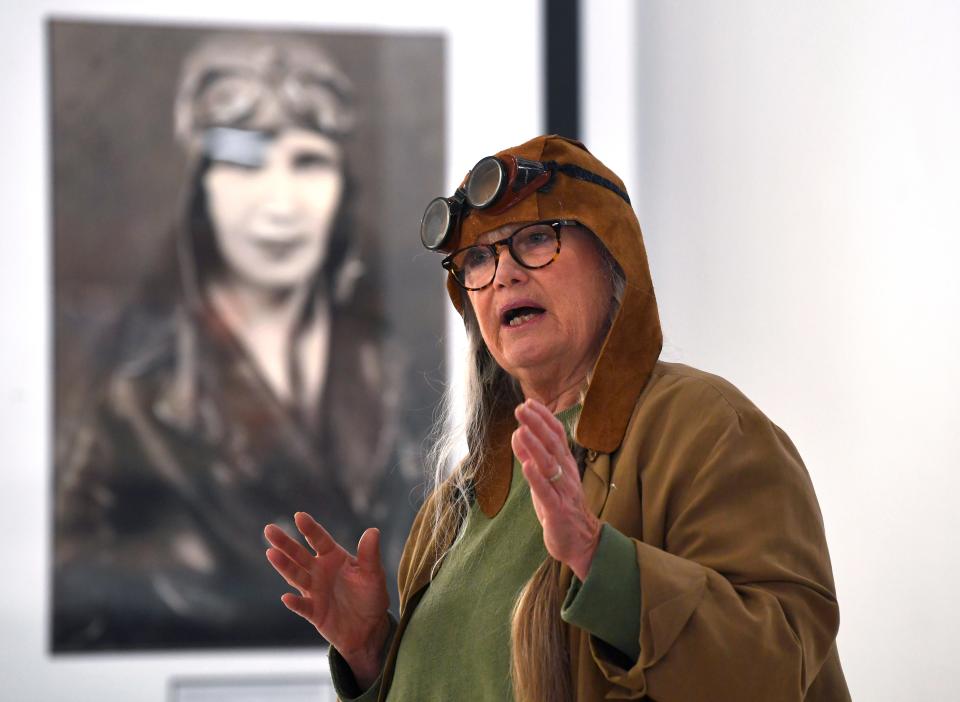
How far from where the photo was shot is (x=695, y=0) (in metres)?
3.41

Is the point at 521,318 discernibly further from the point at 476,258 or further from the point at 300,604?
the point at 300,604

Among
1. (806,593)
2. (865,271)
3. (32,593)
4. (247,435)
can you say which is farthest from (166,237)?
(806,593)

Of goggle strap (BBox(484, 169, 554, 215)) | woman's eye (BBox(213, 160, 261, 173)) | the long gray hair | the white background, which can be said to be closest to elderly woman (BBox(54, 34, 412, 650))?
woman's eye (BBox(213, 160, 261, 173))

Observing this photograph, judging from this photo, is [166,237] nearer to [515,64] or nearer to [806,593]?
[515,64]

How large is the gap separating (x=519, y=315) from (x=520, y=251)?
103 mm

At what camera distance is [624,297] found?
68.6 inches

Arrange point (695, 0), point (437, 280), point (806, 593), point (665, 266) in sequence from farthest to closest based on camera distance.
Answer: point (437, 280)
point (665, 266)
point (695, 0)
point (806, 593)

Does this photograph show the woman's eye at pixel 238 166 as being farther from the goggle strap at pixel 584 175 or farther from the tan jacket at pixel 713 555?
the tan jacket at pixel 713 555

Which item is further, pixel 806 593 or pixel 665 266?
pixel 665 266

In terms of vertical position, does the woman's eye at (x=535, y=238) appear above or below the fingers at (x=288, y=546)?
above

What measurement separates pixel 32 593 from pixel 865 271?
2799 millimetres

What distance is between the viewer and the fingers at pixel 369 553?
1999 millimetres

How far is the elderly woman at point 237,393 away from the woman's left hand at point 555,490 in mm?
2468

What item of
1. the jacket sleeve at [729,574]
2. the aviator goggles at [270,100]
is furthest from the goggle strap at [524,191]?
the aviator goggles at [270,100]
